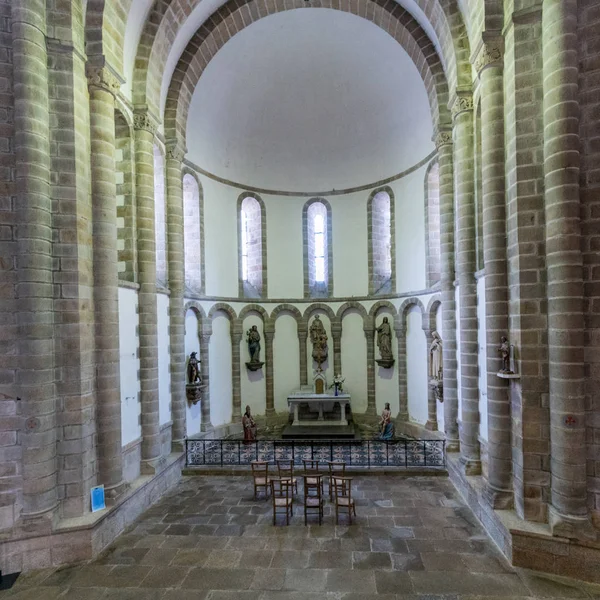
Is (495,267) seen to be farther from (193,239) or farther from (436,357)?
(193,239)

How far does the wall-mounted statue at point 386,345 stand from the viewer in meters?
17.4

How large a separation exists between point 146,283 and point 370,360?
10403 millimetres

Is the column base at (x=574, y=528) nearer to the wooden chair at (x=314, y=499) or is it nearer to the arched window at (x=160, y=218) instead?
the wooden chair at (x=314, y=499)

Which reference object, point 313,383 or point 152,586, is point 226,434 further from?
point 152,586

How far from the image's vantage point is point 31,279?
7.49 m

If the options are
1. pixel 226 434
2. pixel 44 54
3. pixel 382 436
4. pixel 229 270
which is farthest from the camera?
pixel 229 270

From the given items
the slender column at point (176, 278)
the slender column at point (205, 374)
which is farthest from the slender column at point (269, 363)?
the slender column at point (176, 278)

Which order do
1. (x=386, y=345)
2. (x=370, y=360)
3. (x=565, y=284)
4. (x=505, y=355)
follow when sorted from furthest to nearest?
(x=370, y=360) < (x=386, y=345) < (x=505, y=355) < (x=565, y=284)

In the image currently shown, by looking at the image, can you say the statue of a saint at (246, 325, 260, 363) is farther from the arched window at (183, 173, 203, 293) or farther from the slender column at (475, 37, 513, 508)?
the slender column at (475, 37, 513, 508)

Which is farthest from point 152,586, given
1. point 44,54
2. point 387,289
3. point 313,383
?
point 387,289

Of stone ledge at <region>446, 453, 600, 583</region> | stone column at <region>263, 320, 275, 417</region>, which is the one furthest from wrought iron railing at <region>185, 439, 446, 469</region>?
stone ledge at <region>446, 453, 600, 583</region>

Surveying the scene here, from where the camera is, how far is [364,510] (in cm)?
953

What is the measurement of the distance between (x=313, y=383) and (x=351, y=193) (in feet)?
27.7

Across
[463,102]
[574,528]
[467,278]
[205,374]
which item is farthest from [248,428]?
[463,102]
